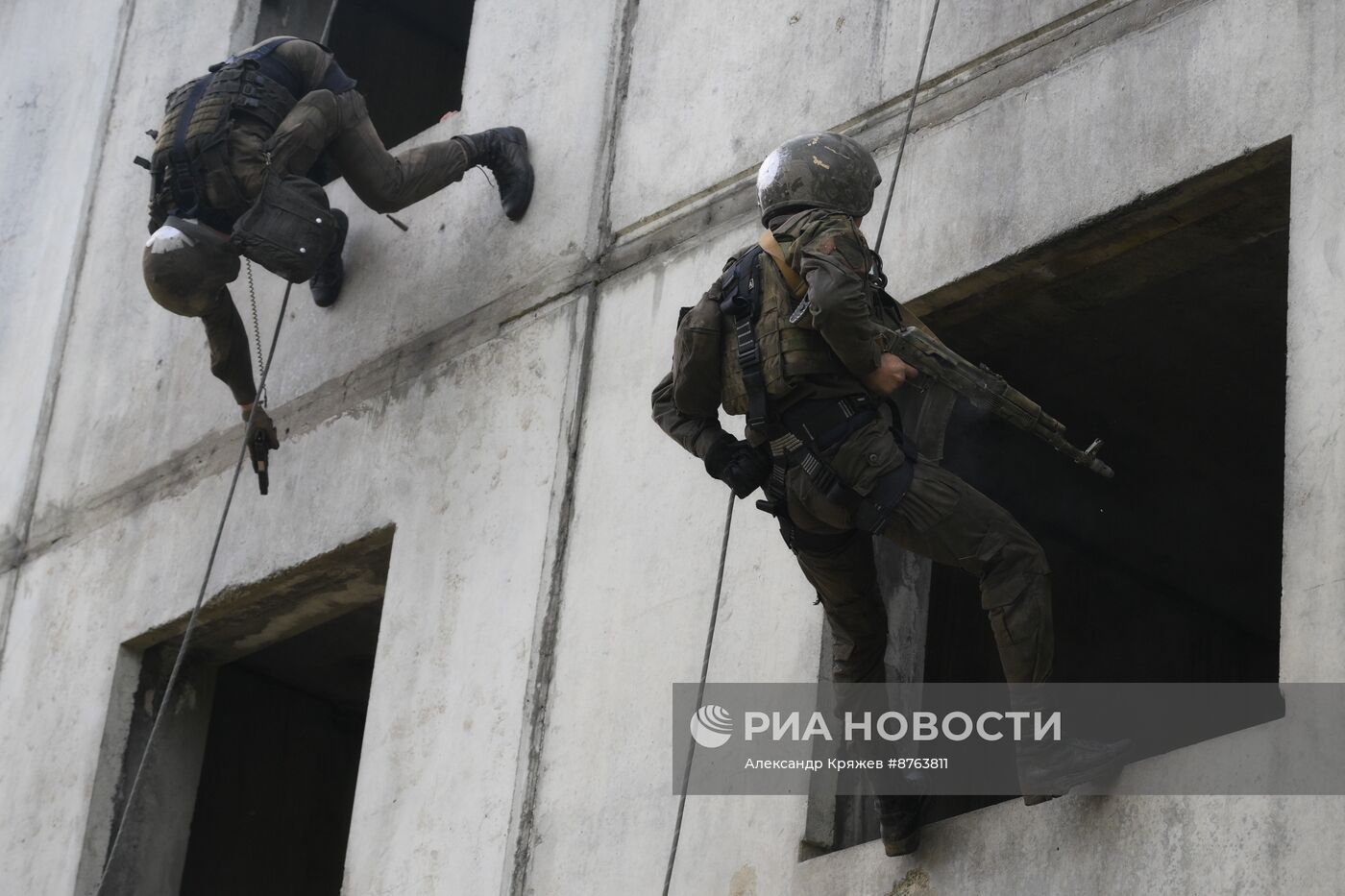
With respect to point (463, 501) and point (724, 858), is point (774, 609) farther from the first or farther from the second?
point (463, 501)

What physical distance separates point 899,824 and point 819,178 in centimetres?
171

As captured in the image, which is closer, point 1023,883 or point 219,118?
point 1023,883

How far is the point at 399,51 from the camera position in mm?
11312

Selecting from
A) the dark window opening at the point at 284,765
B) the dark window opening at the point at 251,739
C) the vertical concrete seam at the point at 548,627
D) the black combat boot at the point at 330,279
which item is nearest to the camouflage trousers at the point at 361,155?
the black combat boot at the point at 330,279

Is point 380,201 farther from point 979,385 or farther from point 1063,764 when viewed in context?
point 1063,764

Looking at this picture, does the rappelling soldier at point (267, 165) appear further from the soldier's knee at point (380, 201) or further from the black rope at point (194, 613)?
the black rope at point (194, 613)

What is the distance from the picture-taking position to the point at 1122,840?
5.27 meters

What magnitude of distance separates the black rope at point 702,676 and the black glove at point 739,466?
427mm

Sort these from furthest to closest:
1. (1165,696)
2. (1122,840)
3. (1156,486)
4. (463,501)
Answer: (1165,696)
(1156,486)
(463,501)
(1122,840)

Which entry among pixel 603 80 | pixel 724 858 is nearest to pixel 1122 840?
pixel 724 858

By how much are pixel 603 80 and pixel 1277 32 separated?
10.0ft

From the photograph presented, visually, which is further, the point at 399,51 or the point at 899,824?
the point at 399,51

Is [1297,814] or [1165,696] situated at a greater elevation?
[1165,696]

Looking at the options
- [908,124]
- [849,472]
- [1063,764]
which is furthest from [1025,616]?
[908,124]
